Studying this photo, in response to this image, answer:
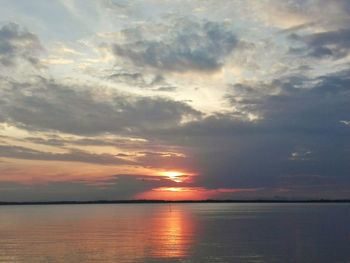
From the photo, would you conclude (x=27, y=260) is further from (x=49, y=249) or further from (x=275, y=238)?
(x=275, y=238)

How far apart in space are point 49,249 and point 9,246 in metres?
8.15

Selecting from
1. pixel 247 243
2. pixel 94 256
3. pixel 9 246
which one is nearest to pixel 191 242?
pixel 247 243

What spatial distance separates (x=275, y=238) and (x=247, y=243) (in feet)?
35.0

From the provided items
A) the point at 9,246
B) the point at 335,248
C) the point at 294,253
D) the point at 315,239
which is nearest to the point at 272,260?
the point at 294,253

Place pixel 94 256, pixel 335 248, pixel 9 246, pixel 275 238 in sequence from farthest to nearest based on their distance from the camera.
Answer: pixel 275 238
pixel 9 246
pixel 335 248
pixel 94 256

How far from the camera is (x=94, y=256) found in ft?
194

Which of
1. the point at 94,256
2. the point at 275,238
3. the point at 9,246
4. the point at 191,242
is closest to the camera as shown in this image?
the point at 94,256

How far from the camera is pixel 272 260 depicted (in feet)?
179

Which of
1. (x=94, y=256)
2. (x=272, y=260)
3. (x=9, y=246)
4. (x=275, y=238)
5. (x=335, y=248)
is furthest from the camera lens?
(x=275, y=238)

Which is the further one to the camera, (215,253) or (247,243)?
(247,243)

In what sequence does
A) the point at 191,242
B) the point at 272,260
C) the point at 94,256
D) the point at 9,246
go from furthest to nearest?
the point at 191,242
the point at 9,246
the point at 94,256
the point at 272,260

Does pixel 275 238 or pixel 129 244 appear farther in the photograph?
pixel 275 238

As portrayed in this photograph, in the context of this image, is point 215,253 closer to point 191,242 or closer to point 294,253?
point 294,253

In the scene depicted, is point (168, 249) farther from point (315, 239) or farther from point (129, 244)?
point (315, 239)
